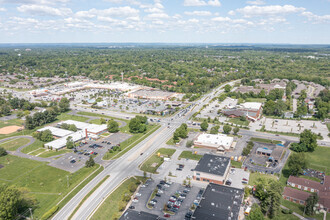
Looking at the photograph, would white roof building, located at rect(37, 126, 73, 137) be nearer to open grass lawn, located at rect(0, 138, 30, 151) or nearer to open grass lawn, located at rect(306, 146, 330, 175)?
open grass lawn, located at rect(0, 138, 30, 151)

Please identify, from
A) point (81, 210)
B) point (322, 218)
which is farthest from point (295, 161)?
point (81, 210)

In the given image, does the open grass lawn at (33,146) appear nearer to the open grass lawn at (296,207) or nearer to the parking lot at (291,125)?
the open grass lawn at (296,207)

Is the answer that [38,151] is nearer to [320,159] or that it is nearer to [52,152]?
[52,152]

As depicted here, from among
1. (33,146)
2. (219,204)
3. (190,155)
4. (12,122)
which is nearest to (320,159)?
(190,155)

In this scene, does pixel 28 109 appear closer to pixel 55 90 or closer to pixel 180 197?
pixel 55 90

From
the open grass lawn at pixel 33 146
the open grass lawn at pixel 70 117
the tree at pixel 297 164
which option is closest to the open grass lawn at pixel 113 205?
the open grass lawn at pixel 33 146

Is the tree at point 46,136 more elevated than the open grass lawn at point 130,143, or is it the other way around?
the tree at point 46,136
